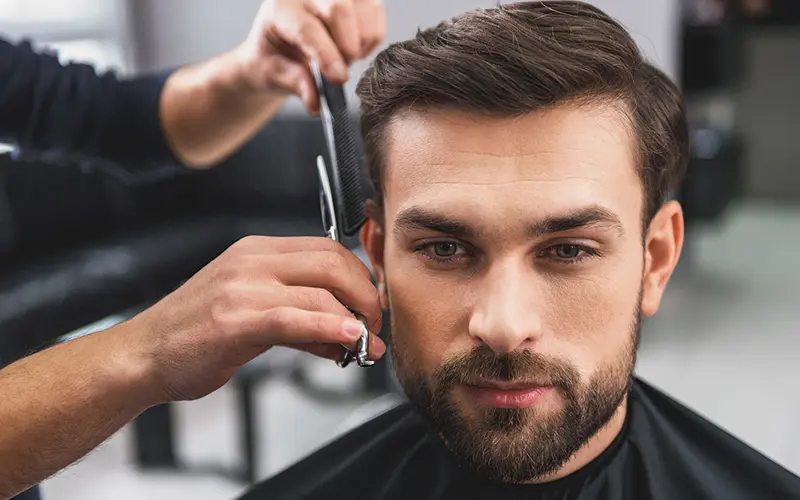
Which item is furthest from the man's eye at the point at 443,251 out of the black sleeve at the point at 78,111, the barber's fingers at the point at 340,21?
the black sleeve at the point at 78,111

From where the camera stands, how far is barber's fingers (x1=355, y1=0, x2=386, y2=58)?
5.01 ft

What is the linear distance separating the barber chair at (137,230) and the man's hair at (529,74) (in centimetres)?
106

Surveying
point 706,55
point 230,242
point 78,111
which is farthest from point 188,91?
point 706,55

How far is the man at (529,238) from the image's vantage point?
1.13m

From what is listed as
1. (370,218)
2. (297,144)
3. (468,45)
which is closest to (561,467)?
(370,218)

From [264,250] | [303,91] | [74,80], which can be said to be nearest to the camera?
[264,250]

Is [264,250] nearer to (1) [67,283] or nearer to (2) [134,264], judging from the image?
(1) [67,283]

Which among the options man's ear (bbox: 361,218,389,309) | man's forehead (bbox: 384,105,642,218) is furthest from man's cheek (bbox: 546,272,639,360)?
man's ear (bbox: 361,218,389,309)

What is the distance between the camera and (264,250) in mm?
1000

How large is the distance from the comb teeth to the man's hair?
48 mm

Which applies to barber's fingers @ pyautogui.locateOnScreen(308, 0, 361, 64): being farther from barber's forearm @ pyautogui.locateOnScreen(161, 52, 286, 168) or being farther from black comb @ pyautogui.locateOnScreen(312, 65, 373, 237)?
barber's forearm @ pyautogui.locateOnScreen(161, 52, 286, 168)

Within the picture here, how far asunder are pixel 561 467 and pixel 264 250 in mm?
574

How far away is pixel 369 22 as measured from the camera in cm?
154

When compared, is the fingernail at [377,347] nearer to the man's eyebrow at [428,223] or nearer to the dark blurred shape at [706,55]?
the man's eyebrow at [428,223]
